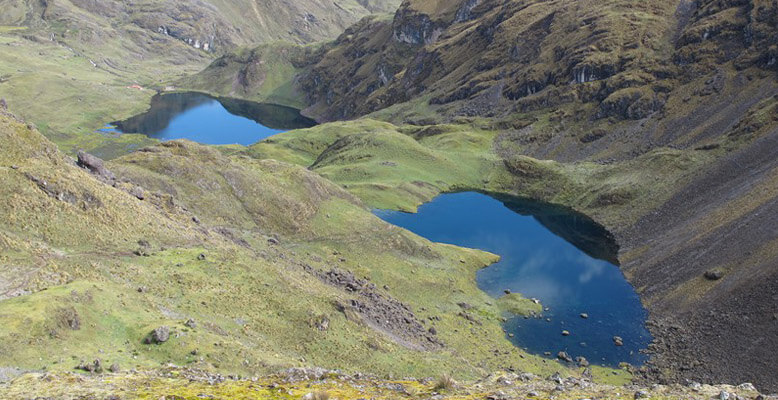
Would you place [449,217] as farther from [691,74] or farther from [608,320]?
[691,74]

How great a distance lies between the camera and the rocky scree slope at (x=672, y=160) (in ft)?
227

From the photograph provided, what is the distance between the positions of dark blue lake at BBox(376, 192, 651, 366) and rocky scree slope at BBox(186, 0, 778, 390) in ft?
11.8

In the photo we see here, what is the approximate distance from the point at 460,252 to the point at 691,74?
120 m

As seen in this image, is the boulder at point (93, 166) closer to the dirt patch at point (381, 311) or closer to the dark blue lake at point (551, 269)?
the dirt patch at point (381, 311)

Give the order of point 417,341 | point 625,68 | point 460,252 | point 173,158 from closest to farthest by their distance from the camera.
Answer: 1. point 417,341
2. point 173,158
3. point 460,252
4. point 625,68

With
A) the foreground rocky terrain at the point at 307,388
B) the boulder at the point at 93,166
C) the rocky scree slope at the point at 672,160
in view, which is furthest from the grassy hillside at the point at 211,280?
the rocky scree slope at the point at 672,160

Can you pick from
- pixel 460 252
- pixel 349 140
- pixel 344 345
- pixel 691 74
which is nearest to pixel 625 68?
pixel 691 74

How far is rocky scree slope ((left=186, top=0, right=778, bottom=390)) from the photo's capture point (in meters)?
69.2

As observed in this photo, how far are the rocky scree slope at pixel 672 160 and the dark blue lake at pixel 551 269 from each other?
359 centimetres

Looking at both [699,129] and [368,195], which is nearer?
[368,195]

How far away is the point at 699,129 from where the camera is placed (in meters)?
144

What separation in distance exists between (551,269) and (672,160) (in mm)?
56081

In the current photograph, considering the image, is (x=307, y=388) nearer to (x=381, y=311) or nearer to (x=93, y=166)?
(x=381, y=311)

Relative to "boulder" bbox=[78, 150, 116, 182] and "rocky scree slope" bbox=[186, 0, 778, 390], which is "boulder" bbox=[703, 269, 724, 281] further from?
"boulder" bbox=[78, 150, 116, 182]
